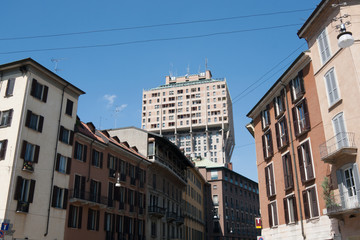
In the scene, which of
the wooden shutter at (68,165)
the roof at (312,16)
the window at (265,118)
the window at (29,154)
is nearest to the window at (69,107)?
the wooden shutter at (68,165)

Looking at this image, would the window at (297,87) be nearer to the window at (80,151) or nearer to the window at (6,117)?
the window at (80,151)

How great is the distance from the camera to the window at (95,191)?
1445 inches

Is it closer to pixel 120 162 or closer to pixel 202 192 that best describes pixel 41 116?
pixel 120 162

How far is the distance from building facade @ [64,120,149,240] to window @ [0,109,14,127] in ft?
23.0

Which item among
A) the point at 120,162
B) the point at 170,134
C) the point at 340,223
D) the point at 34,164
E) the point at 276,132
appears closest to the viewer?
the point at 340,223

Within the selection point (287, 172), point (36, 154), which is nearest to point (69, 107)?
point (36, 154)

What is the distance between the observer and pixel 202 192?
287 feet

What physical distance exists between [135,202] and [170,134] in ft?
357

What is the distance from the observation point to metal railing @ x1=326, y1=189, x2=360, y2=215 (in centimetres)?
2128

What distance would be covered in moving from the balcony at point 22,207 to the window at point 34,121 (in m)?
6.63

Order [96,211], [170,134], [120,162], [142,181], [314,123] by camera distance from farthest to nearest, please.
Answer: [170,134], [142,181], [120,162], [96,211], [314,123]

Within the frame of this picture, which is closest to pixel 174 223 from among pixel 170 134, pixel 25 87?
pixel 25 87

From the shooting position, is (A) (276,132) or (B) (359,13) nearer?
(B) (359,13)

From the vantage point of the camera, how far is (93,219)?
3681 cm
